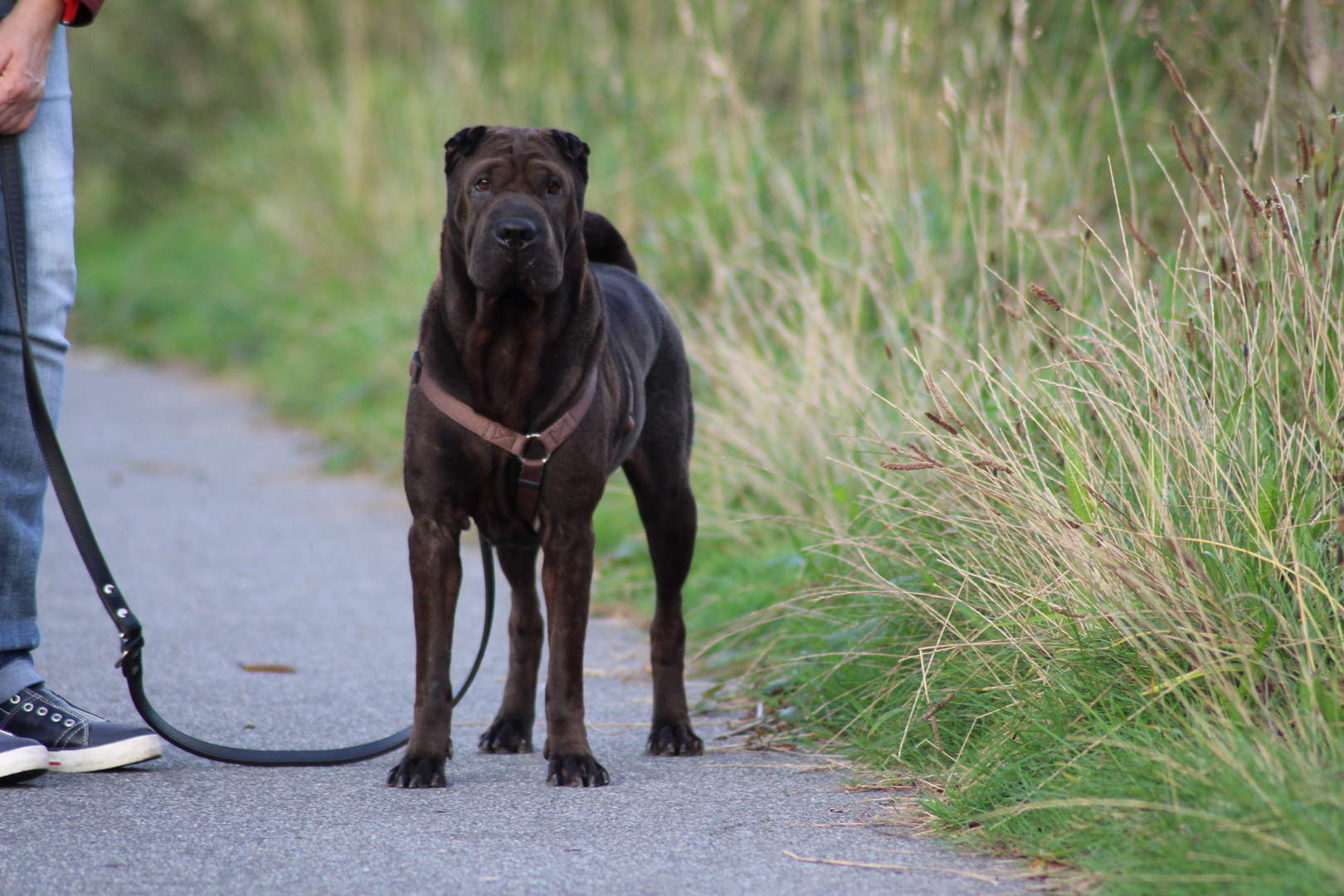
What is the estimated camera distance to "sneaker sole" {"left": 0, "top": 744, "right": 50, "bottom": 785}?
114 inches

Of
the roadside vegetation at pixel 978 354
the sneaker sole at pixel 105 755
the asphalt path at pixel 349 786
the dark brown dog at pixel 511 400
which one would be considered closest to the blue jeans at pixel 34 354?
the sneaker sole at pixel 105 755

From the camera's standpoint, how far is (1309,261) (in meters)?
3.17

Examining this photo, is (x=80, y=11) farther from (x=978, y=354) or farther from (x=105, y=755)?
(x=978, y=354)

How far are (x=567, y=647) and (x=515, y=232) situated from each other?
2.94 ft

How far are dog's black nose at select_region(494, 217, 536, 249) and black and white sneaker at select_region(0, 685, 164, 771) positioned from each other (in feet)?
4.31

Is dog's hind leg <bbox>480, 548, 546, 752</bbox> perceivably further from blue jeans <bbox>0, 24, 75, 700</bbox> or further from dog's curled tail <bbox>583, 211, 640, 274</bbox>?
blue jeans <bbox>0, 24, 75, 700</bbox>

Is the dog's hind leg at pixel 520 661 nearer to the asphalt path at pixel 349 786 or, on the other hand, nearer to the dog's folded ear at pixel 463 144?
the asphalt path at pixel 349 786

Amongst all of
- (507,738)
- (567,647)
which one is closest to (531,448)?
(567,647)

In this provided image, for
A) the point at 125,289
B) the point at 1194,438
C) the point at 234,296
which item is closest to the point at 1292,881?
the point at 1194,438

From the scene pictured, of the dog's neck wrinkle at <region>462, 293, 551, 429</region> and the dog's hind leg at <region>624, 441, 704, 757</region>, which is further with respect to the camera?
the dog's hind leg at <region>624, 441, 704, 757</region>

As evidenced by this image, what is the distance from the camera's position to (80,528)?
3189 mm

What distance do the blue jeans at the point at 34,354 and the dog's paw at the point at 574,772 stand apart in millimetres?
1162

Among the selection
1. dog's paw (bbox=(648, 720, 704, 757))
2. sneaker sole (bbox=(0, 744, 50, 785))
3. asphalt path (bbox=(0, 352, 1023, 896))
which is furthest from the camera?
dog's paw (bbox=(648, 720, 704, 757))

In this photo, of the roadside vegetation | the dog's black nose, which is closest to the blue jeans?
the dog's black nose
